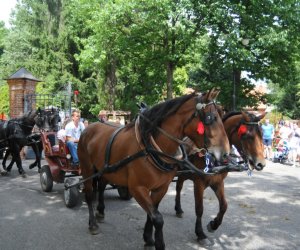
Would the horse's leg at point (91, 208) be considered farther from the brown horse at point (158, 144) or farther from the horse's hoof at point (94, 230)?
the brown horse at point (158, 144)

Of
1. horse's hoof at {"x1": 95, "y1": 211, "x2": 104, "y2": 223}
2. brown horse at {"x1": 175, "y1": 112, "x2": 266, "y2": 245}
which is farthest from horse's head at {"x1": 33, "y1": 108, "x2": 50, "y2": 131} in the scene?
brown horse at {"x1": 175, "y1": 112, "x2": 266, "y2": 245}

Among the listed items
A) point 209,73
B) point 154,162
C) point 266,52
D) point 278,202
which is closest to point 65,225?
point 154,162

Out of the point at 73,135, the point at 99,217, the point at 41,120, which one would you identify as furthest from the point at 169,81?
the point at 99,217

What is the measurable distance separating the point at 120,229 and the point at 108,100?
74.8 ft

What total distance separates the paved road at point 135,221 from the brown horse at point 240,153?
339 millimetres

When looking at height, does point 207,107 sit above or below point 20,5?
below

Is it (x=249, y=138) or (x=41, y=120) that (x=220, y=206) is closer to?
(x=249, y=138)

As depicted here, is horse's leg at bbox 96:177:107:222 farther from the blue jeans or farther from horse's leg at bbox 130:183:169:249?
horse's leg at bbox 130:183:169:249

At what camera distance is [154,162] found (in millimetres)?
4305

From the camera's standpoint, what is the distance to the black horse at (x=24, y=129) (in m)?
10.8

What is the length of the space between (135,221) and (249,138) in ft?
7.63

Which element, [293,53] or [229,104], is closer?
[293,53]

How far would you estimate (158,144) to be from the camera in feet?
14.3

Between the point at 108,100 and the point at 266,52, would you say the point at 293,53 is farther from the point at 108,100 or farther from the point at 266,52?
the point at 108,100
